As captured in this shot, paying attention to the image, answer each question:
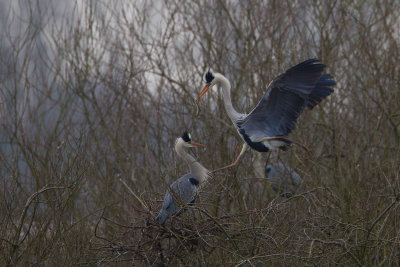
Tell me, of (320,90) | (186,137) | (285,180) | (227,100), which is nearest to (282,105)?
(320,90)

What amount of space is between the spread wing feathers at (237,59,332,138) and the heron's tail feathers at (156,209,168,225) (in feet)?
5.01

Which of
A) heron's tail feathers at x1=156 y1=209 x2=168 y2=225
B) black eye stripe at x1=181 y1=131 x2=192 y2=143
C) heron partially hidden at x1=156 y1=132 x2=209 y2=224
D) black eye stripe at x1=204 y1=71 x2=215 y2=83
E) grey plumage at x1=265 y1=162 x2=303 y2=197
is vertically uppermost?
black eye stripe at x1=204 y1=71 x2=215 y2=83

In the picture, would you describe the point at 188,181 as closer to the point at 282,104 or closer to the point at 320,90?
the point at 282,104

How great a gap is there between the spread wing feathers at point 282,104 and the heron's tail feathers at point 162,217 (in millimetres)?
1527

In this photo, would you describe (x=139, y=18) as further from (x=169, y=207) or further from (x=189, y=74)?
(x=169, y=207)

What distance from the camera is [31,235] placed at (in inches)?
285

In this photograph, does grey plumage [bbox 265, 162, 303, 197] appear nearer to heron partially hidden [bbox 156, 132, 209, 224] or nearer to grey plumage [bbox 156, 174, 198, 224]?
heron partially hidden [bbox 156, 132, 209, 224]

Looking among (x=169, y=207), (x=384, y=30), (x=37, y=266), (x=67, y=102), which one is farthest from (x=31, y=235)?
(x=384, y=30)

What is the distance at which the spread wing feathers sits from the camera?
6.80 meters

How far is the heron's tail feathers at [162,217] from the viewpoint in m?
5.92

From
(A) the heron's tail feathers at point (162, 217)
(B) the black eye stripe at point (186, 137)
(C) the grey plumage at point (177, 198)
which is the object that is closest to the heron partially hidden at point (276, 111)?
(B) the black eye stripe at point (186, 137)

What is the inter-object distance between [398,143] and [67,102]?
22.6 ft

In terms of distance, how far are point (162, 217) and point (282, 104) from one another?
1.99 metres

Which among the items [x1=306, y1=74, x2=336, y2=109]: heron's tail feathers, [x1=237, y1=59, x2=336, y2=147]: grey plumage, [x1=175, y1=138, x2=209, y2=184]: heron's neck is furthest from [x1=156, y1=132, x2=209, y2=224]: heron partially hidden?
[x1=306, y1=74, x2=336, y2=109]: heron's tail feathers
